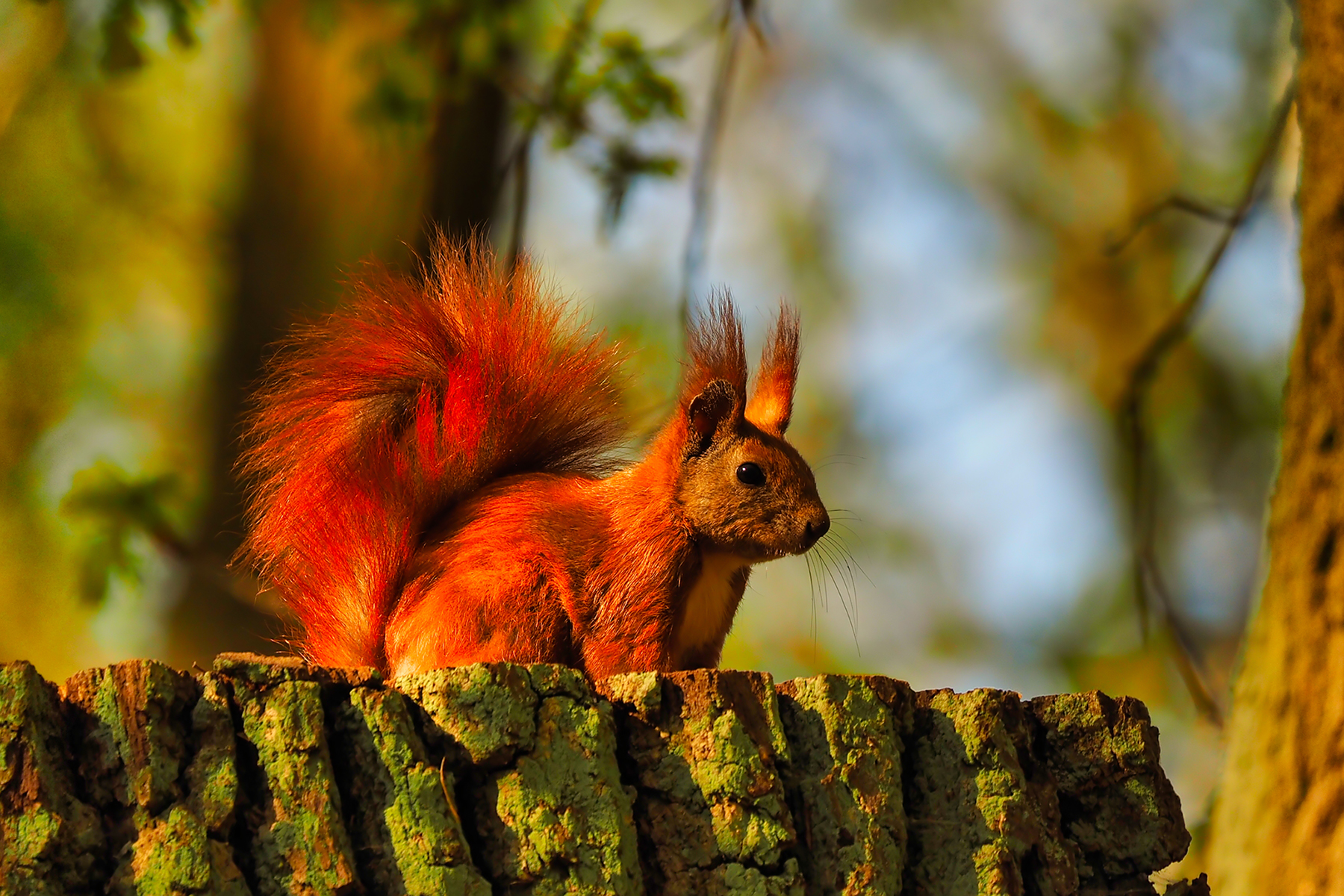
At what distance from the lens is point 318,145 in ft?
13.3

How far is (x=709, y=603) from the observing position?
1858mm

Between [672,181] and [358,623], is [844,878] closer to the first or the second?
[358,623]

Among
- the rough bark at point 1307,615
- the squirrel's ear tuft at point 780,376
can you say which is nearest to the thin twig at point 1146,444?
the rough bark at point 1307,615

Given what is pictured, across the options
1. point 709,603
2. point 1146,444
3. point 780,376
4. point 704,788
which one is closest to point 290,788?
point 704,788

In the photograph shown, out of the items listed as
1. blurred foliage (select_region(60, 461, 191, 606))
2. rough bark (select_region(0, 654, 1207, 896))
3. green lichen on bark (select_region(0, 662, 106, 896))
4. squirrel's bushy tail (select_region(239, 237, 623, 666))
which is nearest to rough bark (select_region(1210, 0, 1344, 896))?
rough bark (select_region(0, 654, 1207, 896))

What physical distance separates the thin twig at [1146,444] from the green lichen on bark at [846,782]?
1.60 meters

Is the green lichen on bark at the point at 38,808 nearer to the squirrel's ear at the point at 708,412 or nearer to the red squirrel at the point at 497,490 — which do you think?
the red squirrel at the point at 497,490

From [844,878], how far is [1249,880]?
3.85 ft

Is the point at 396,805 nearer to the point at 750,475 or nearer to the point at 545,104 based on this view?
the point at 750,475

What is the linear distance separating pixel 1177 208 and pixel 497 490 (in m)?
1.96

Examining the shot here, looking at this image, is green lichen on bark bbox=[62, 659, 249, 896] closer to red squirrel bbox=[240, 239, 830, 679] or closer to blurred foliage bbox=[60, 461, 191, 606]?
red squirrel bbox=[240, 239, 830, 679]

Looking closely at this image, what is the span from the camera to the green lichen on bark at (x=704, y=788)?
122 cm

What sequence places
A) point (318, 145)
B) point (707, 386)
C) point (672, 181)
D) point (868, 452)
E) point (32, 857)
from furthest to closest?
point (868, 452) < point (318, 145) < point (672, 181) < point (707, 386) < point (32, 857)

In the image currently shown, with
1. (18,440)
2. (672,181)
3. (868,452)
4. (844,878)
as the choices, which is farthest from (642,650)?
(868,452)
